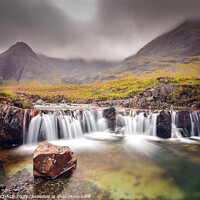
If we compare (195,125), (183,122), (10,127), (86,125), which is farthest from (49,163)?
(195,125)

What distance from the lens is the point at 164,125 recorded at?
730 inches

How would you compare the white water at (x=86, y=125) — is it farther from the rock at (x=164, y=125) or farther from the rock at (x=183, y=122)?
the rock at (x=164, y=125)

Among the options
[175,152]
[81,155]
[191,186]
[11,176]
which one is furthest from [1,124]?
[175,152]

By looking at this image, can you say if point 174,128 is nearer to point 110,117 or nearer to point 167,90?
point 110,117

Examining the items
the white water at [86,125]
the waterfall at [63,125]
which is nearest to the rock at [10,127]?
the white water at [86,125]

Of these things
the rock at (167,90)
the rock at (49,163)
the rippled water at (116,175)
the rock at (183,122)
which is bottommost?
the rippled water at (116,175)

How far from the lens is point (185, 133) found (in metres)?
18.6

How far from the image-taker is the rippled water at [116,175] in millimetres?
A: 6336

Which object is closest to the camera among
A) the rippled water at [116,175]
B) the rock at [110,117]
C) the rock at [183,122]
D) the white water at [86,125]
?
the rippled water at [116,175]

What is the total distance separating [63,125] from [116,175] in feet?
34.6

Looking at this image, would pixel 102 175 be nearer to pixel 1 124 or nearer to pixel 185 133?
pixel 1 124

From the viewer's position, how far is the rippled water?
20.8ft

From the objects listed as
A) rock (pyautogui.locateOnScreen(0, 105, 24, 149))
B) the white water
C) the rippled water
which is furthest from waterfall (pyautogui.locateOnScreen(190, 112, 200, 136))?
rock (pyautogui.locateOnScreen(0, 105, 24, 149))

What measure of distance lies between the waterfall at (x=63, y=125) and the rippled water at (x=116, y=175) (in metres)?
2.17
